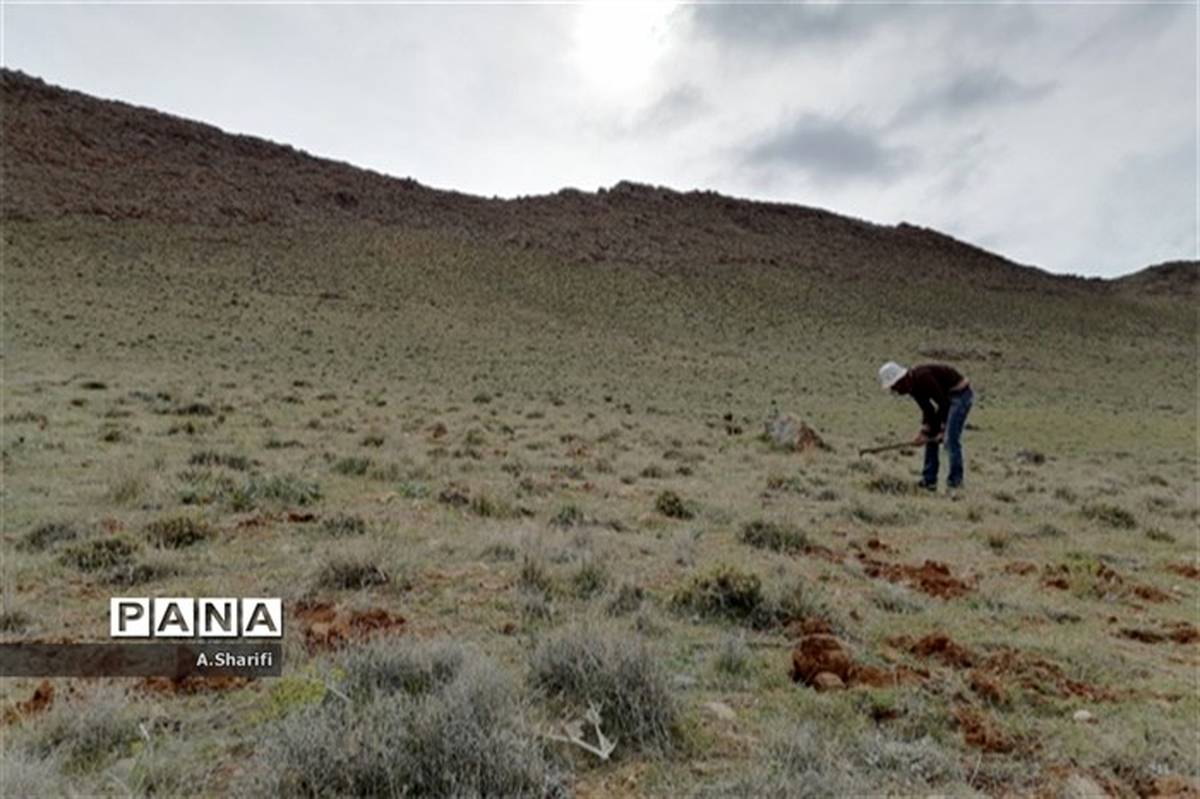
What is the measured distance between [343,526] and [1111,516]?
8.88 metres

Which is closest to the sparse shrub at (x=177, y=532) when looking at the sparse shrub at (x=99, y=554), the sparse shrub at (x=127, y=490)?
the sparse shrub at (x=99, y=554)

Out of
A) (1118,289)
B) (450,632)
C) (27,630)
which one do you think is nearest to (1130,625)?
(450,632)

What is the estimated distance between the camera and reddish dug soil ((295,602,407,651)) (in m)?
4.35

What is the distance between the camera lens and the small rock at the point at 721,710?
3.73 metres

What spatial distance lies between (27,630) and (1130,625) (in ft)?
23.1

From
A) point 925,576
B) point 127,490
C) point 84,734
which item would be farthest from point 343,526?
point 925,576

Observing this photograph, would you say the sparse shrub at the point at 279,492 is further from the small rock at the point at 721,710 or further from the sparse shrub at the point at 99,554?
the small rock at the point at 721,710

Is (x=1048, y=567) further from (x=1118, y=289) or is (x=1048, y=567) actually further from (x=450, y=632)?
(x=1118, y=289)

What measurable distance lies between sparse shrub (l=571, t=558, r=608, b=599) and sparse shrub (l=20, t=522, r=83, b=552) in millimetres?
4018

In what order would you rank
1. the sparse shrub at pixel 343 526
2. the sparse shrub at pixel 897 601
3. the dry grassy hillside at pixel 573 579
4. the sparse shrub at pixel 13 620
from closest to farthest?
1. the dry grassy hillside at pixel 573 579
2. the sparse shrub at pixel 13 620
3. the sparse shrub at pixel 897 601
4. the sparse shrub at pixel 343 526

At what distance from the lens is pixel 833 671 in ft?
14.0

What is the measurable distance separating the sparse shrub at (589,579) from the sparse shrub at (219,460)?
5.69 metres

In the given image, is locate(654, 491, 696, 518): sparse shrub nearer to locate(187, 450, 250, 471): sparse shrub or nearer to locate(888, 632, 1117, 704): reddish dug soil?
locate(888, 632, 1117, 704): reddish dug soil

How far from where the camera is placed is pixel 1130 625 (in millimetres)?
5711
